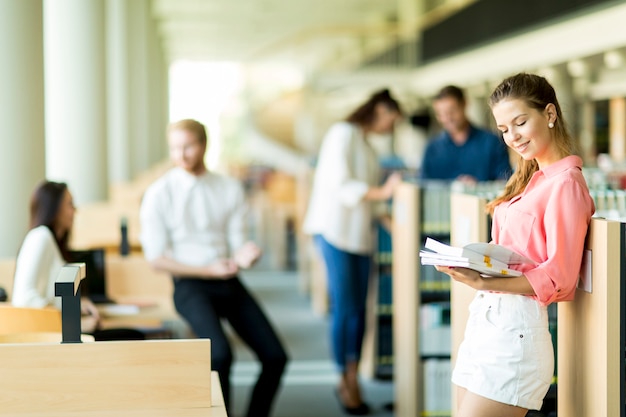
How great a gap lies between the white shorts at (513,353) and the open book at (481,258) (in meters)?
0.12

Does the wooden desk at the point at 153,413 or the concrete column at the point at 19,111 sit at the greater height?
the concrete column at the point at 19,111

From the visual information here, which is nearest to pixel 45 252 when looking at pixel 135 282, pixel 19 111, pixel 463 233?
pixel 19 111

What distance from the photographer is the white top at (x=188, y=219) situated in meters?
4.19

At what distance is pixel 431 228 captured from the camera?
4715 millimetres

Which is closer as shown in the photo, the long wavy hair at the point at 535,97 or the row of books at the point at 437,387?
the long wavy hair at the point at 535,97

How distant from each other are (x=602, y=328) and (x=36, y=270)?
2.20 meters

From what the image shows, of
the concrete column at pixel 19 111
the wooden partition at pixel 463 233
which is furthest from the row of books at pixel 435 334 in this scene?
the concrete column at pixel 19 111

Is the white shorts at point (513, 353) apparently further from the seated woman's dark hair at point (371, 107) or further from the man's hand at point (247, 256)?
the seated woman's dark hair at point (371, 107)

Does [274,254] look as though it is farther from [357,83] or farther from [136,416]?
[136,416]

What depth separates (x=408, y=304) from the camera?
4738 mm

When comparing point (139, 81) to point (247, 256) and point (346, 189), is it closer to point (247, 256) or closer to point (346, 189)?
point (346, 189)

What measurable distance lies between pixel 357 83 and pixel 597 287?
13.9 m

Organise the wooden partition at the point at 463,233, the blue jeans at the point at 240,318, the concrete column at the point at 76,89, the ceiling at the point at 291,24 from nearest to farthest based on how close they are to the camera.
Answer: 1. the wooden partition at the point at 463,233
2. the blue jeans at the point at 240,318
3. the concrete column at the point at 76,89
4. the ceiling at the point at 291,24

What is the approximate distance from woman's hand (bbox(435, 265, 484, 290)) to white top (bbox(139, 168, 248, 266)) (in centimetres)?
205
